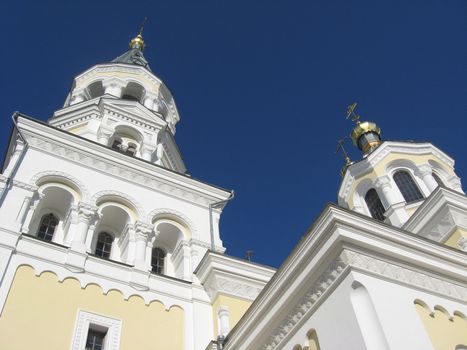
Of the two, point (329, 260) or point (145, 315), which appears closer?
point (329, 260)

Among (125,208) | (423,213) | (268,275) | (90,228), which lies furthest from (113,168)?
(423,213)

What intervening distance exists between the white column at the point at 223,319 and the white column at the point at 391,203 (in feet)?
25.9

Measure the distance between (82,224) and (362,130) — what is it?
1542 centimetres

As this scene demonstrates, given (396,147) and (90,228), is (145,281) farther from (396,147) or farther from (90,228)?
(396,147)

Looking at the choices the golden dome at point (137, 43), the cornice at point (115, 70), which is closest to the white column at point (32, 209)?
the cornice at point (115, 70)

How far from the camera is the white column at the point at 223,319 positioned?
424 inches

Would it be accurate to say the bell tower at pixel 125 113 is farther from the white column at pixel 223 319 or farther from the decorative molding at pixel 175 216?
the white column at pixel 223 319

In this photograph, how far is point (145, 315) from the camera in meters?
11.1

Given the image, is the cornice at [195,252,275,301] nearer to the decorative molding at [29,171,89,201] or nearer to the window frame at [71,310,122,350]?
the window frame at [71,310,122,350]

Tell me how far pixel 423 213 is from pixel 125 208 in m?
7.75

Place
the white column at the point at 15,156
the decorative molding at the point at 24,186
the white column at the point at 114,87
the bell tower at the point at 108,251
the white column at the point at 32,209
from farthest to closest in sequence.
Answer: the white column at the point at 114,87 < the white column at the point at 15,156 < the decorative molding at the point at 24,186 < the white column at the point at 32,209 < the bell tower at the point at 108,251

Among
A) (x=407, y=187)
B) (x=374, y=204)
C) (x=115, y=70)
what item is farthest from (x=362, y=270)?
(x=115, y=70)

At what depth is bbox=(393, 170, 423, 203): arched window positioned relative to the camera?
716 inches

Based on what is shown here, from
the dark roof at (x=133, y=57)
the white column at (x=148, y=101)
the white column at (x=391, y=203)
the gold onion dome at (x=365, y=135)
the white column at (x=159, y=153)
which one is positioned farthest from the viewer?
the dark roof at (x=133, y=57)
